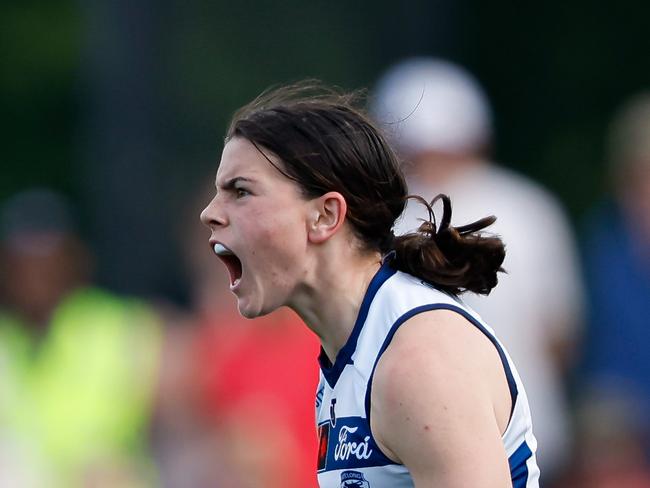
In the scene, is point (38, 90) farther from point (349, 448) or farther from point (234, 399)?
point (349, 448)

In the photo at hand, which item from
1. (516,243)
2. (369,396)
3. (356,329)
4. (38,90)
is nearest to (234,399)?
(516,243)

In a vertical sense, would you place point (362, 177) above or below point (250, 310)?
above

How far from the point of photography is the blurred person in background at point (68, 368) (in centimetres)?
742

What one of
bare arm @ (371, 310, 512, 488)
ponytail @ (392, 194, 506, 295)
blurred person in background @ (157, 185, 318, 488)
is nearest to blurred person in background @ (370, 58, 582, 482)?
blurred person in background @ (157, 185, 318, 488)

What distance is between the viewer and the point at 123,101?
9211 millimetres

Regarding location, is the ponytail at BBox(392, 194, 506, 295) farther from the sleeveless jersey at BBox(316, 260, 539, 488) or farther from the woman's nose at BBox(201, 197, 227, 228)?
the woman's nose at BBox(201, 197, 227, 228)

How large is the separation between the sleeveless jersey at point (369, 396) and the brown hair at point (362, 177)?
83 mm

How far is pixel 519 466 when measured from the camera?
3.49 meters

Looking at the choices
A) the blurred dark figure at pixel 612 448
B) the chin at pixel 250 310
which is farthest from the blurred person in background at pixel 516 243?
the chin at pixel 250 310

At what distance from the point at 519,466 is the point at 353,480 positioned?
41cm

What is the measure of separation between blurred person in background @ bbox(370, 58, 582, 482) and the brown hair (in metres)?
2.29

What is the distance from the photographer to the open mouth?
3568mm

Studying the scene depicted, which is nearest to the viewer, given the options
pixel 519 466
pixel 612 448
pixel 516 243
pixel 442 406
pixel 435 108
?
pixel 442 406

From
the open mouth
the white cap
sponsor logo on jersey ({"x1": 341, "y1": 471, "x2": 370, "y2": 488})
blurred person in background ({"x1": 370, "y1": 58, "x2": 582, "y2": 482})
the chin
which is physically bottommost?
sponsor logo on jersey ({"x1": 341, "y1": 471, "x2": 370, "y2": 488})
